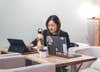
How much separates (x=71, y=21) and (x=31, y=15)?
1106mm

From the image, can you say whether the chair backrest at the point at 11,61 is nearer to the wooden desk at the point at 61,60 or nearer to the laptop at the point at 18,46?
the wooden desk at the point at 61,60

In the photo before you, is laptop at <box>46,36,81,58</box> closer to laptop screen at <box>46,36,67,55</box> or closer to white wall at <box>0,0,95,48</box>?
laptop screen at <box>46,36,67,55</box>

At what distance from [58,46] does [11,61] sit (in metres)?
0.61

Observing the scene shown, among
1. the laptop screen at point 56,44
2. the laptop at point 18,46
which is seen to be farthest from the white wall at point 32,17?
the laptop screen at point 56,44

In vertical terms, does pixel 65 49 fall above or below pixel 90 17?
below

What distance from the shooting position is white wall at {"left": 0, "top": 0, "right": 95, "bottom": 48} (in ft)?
13.0

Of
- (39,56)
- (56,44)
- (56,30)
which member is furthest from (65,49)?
(56,30)

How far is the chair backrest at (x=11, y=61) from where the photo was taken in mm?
2311

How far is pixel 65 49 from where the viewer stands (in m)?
2.45

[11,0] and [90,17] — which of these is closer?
[11,0]

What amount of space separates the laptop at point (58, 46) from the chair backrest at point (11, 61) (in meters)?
0.42

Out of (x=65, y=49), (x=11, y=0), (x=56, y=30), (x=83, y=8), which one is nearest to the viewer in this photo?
(x=65, y=49)

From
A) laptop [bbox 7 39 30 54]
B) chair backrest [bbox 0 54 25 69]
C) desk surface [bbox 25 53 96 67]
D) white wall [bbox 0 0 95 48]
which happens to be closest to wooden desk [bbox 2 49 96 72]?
desk surface [bbox 25 53 96 67]

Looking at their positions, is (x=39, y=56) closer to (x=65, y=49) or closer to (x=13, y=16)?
(x=65, y=49)
